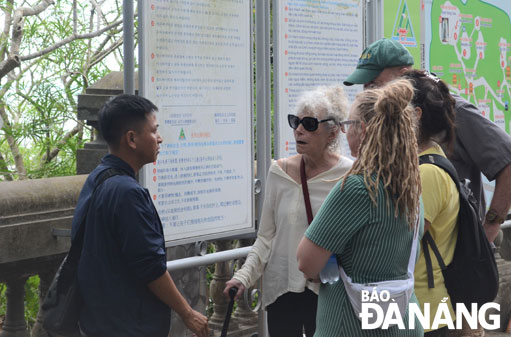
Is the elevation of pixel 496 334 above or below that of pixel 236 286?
below

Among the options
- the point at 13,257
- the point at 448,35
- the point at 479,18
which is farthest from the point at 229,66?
the point at 479,18

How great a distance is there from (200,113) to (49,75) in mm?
4094

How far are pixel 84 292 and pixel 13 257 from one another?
2.52 feet

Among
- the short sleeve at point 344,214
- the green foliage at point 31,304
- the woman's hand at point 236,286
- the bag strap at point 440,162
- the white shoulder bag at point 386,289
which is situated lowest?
the green foliage at point 31,304

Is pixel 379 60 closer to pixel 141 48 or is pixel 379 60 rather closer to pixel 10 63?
pixel 141 48

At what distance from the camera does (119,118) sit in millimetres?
3201

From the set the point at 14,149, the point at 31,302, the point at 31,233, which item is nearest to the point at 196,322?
the point at 31,233

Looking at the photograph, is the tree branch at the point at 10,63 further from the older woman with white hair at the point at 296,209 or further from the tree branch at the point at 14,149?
the older woman with white hair at the point at 296,209

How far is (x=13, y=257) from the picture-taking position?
12.1 ft

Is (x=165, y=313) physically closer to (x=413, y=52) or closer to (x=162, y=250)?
(x=162, y=250)

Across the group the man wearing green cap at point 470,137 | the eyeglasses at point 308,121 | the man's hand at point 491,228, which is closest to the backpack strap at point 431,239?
the man wearing green cap at point 470,137

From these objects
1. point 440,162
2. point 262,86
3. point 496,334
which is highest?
point 262,86

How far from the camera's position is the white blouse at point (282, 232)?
12.1 ft

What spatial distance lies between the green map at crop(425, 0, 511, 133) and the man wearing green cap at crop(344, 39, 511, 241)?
192 centimetres
